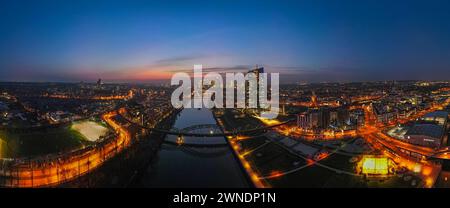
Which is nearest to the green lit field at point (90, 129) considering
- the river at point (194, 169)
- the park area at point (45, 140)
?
the park area at point (45, 140)

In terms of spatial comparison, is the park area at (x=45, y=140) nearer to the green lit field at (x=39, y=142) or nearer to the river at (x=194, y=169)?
the green lit field at (x=39, y=142)

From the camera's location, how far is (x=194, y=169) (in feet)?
37.1

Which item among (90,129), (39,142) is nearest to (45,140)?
(39,142)

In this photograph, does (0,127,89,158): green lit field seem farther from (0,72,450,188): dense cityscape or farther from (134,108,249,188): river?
(134,108,249,188): river

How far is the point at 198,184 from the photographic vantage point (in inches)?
375

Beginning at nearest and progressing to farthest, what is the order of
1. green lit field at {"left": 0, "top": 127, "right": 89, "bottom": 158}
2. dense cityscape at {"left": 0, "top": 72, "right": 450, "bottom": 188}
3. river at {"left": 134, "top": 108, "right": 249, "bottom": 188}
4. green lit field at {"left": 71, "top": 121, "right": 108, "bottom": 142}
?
1. dense cityscape at {"left": 0, "top": 72, "right": 450, "bottom": 188}
2. river at {"left": 134, "top": 108, "right": 249, "bottom": 188}
3. green lit field at {"left": 0, "top": 127, "right": 89, "bottom": 158}
4. green lit field at {"left": 71, "top": 121, "right": 108, "bottom": 142}

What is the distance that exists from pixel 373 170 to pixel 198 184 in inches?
233

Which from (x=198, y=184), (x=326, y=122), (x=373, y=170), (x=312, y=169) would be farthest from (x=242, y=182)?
(x=326, y=122)

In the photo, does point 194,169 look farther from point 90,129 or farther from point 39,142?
point 90,129

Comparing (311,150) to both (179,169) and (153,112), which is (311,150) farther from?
(153,112)

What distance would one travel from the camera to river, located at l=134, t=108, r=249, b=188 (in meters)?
9.66

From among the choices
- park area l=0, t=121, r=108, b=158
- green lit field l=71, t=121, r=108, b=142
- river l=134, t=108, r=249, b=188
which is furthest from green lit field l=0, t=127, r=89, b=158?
river l=134, t=108, r=249, b=188

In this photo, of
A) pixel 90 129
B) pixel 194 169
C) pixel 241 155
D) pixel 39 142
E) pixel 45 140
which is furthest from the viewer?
pixel 90 129

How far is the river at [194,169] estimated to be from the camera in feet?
31.7
